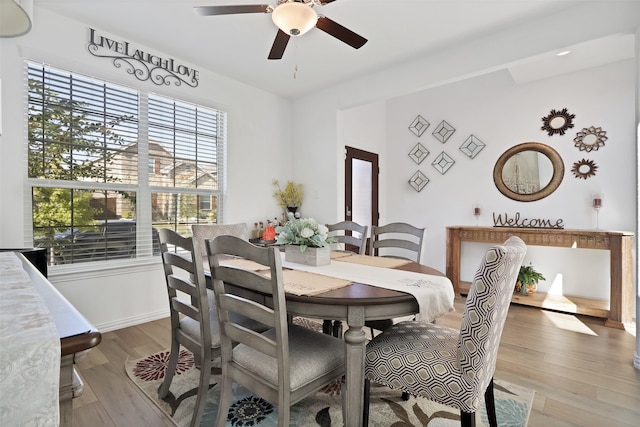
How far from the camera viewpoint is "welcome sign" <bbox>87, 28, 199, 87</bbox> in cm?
286

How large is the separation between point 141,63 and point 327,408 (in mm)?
3404

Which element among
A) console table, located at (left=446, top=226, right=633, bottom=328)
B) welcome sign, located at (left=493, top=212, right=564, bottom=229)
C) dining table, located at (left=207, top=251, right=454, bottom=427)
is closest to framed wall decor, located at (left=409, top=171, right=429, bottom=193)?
console table, located at (left=446, top=226, right=633, bottom=328)

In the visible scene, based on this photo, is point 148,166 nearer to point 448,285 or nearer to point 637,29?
point 448,285

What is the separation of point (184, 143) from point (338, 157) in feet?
6.06

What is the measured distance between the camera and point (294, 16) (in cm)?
178

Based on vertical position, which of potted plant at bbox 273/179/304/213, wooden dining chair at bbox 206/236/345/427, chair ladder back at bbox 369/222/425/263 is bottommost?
wooden dining chair at bbox 206/236/345/427

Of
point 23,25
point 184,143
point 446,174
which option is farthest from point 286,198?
point 23,25

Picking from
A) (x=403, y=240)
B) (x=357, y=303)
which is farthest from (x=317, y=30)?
(x=357, y=303)

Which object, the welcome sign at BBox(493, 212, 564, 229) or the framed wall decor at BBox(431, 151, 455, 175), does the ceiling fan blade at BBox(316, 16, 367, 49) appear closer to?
the framed wall decor at BBox(431, 151, 455, 175)

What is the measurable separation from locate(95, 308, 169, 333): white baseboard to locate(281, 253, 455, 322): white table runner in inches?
78.7

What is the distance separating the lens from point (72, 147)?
9.06ft

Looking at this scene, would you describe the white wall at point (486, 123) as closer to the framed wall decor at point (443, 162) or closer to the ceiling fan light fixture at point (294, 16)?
the framed wall decor at point (443, 162)

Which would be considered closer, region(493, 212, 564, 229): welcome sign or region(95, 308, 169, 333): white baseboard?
region(95, 308, 169, 333): white baseboard

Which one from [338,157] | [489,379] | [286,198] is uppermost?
[338,157]
